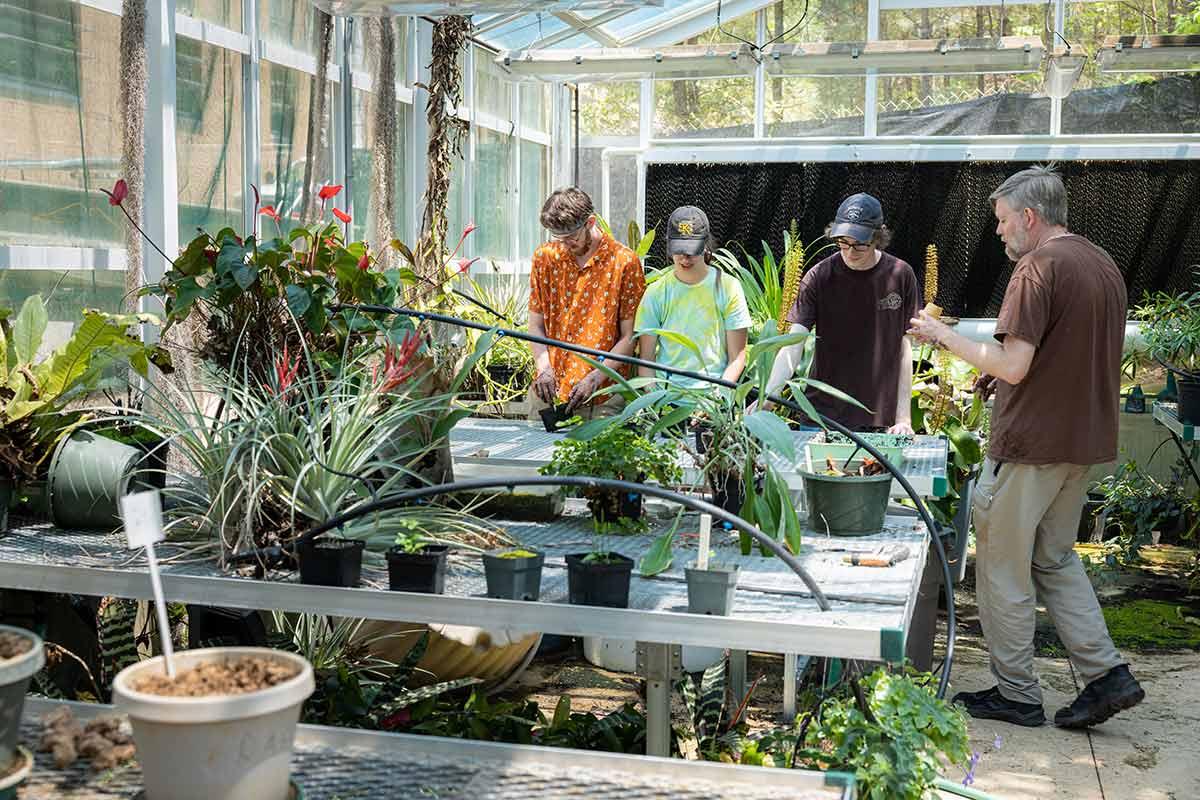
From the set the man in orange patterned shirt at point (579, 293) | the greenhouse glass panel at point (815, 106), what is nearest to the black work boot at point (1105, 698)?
the man in orange patterned shirt at point (579, 293)

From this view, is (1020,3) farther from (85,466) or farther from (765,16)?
(85,466)

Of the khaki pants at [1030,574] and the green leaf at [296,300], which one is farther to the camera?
the khaki pants at [1030,574]

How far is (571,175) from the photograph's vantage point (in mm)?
10047

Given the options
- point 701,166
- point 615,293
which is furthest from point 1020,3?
point 615,293

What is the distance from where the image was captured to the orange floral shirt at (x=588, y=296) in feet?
14.5

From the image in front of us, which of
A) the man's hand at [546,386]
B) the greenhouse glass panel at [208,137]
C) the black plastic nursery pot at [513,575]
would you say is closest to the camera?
the black plastic nursery pot at [513,575]

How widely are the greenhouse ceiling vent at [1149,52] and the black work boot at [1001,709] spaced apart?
14.0 ft

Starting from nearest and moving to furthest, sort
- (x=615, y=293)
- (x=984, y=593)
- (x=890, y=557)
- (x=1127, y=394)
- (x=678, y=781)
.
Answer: (x=678, y=781) → (x=890, y=557) → (x=984, y=593) → (x=615, y=293) → (x=1127, y=394)

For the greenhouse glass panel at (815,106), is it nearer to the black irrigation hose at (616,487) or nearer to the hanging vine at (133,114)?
the hanging vine at (133,114)

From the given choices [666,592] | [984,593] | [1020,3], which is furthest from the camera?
[1020,3]

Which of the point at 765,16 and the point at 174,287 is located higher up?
the point at 765,16

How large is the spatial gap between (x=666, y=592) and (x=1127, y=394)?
542 cm

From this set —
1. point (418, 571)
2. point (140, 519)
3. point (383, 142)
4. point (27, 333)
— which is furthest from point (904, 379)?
point (140, 519)

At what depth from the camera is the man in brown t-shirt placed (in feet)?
12.5
